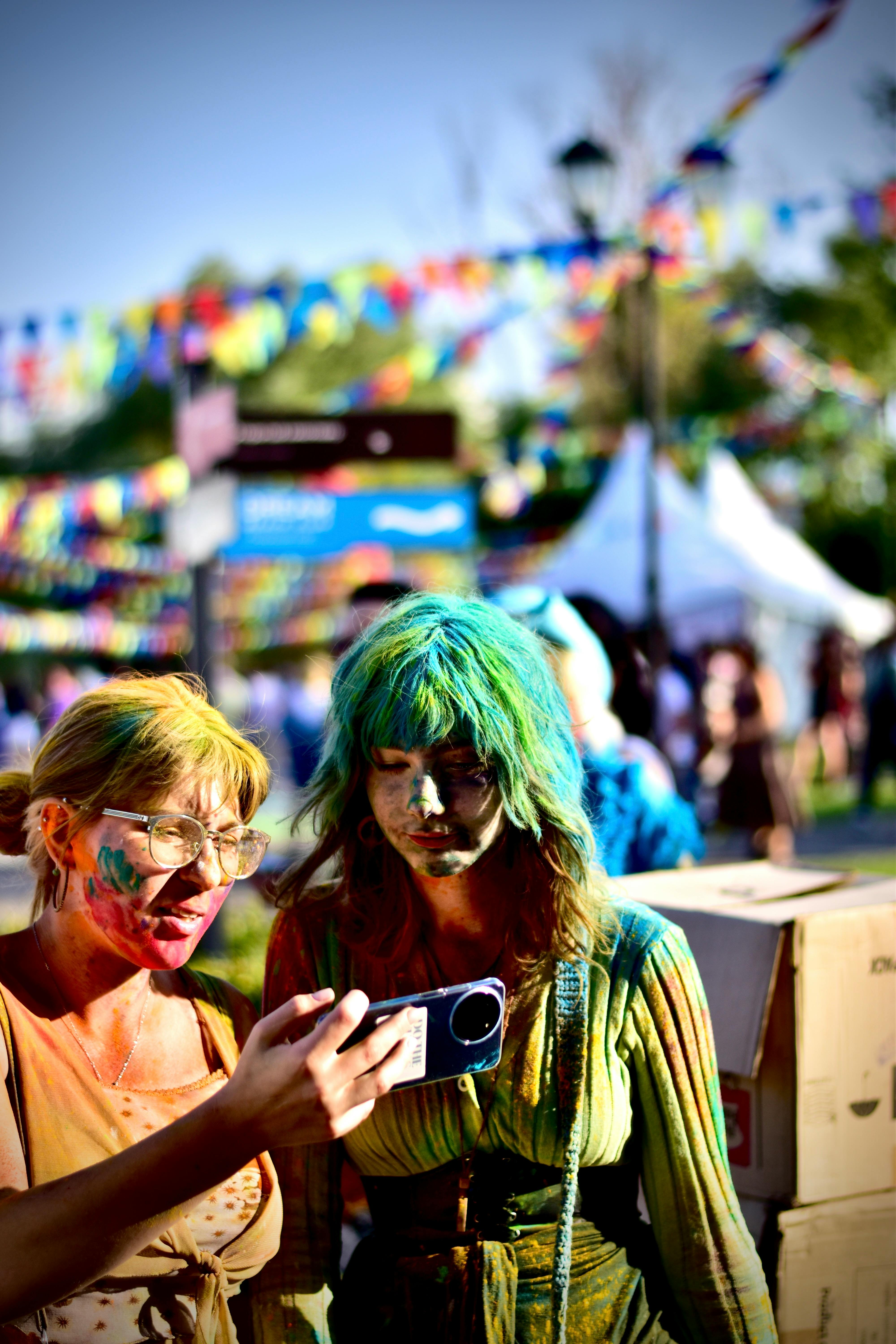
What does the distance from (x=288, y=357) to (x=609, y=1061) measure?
3925cm

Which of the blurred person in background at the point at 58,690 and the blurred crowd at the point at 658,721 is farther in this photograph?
the blurred person in background at the point at 58,690

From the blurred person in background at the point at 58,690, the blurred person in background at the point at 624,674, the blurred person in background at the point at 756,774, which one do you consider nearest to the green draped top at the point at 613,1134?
the blurred person in background at the point at 624,674

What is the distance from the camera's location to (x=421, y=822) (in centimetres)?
160

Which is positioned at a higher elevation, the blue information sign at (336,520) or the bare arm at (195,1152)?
the blue information sign at (336,520)

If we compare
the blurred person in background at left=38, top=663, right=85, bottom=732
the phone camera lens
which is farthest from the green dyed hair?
the blurred person in background at left=38, top=663, right=85, bottom=732

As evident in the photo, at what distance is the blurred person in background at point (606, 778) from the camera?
2787mm

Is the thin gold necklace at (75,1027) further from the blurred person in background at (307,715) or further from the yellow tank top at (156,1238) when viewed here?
the blurred person in background at (307,715)

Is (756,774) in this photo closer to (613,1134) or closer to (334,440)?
(334,440)

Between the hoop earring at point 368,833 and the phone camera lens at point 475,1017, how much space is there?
38cm

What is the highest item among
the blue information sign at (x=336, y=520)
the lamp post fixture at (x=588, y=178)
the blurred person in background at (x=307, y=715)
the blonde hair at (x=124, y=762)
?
the lamp post fixture at (x=588, y=178)

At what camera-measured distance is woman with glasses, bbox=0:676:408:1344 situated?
1.30m

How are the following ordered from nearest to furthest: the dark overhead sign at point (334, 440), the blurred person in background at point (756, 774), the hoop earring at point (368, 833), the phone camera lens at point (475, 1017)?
1. the phone camera lens at point (475, 1017)
2. the hoop earring at point (368, 833)
3. the dark overhead sign at point (334, 440)
4. the blurred person in background at point (756, 774)

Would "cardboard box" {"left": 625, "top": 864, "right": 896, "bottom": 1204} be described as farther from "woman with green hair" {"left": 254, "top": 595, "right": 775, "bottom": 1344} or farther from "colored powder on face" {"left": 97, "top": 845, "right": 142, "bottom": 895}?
"colored powder on face" {"left": 97, "top": 845, "right": 142, "bottom": 895}

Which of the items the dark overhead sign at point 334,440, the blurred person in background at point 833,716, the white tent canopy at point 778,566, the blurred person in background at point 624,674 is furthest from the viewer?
the white tent canopy at point 778,566
